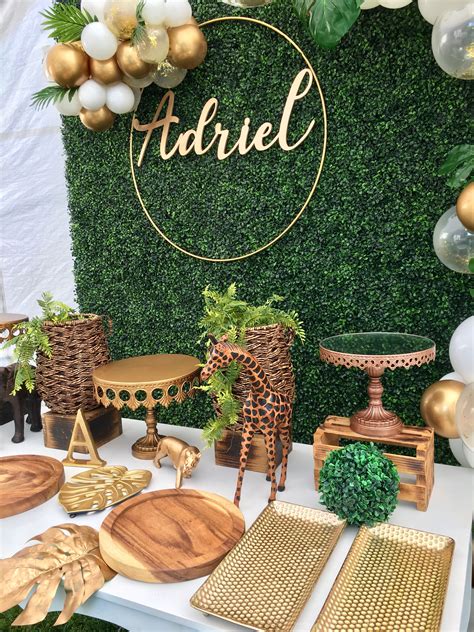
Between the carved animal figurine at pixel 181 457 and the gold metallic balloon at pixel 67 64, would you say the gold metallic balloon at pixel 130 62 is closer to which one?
the gold metallic balloon at pixel 67 64

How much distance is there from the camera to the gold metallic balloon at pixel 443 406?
124 cm

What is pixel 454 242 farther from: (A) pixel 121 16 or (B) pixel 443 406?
(A) pixel 121 16

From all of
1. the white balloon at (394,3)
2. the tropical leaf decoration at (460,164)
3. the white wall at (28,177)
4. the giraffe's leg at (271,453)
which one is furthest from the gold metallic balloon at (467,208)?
the white wall at (28,177)

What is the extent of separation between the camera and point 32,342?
156 cm

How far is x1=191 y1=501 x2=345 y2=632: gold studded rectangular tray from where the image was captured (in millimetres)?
886

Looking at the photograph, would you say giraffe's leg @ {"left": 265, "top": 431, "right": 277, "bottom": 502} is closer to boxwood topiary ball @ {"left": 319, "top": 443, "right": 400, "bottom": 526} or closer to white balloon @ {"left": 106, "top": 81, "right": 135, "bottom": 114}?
boxwood topiary ball @ {"left": 319, "top": 443, "right": 400, "bottom": 526}

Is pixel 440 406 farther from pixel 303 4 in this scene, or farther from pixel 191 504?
pixel 303 4

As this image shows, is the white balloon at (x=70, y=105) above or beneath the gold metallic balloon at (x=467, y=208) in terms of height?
above

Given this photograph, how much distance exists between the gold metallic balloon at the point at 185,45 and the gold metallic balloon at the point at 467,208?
88 cm

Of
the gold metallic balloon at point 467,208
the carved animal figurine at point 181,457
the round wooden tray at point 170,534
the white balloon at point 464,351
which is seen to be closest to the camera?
the round wooden tray at point 170,534

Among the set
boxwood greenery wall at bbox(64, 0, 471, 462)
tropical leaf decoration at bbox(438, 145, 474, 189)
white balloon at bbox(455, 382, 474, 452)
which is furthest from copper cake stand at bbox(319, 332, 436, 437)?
tropical leaf decoration at bbox(438, 145, 474, 189)

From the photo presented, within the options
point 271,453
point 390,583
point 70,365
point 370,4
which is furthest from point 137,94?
point 390,583

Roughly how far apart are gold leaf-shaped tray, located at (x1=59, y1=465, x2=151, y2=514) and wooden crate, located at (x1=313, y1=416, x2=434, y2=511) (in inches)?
18.4

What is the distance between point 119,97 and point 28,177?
1.37 meters
